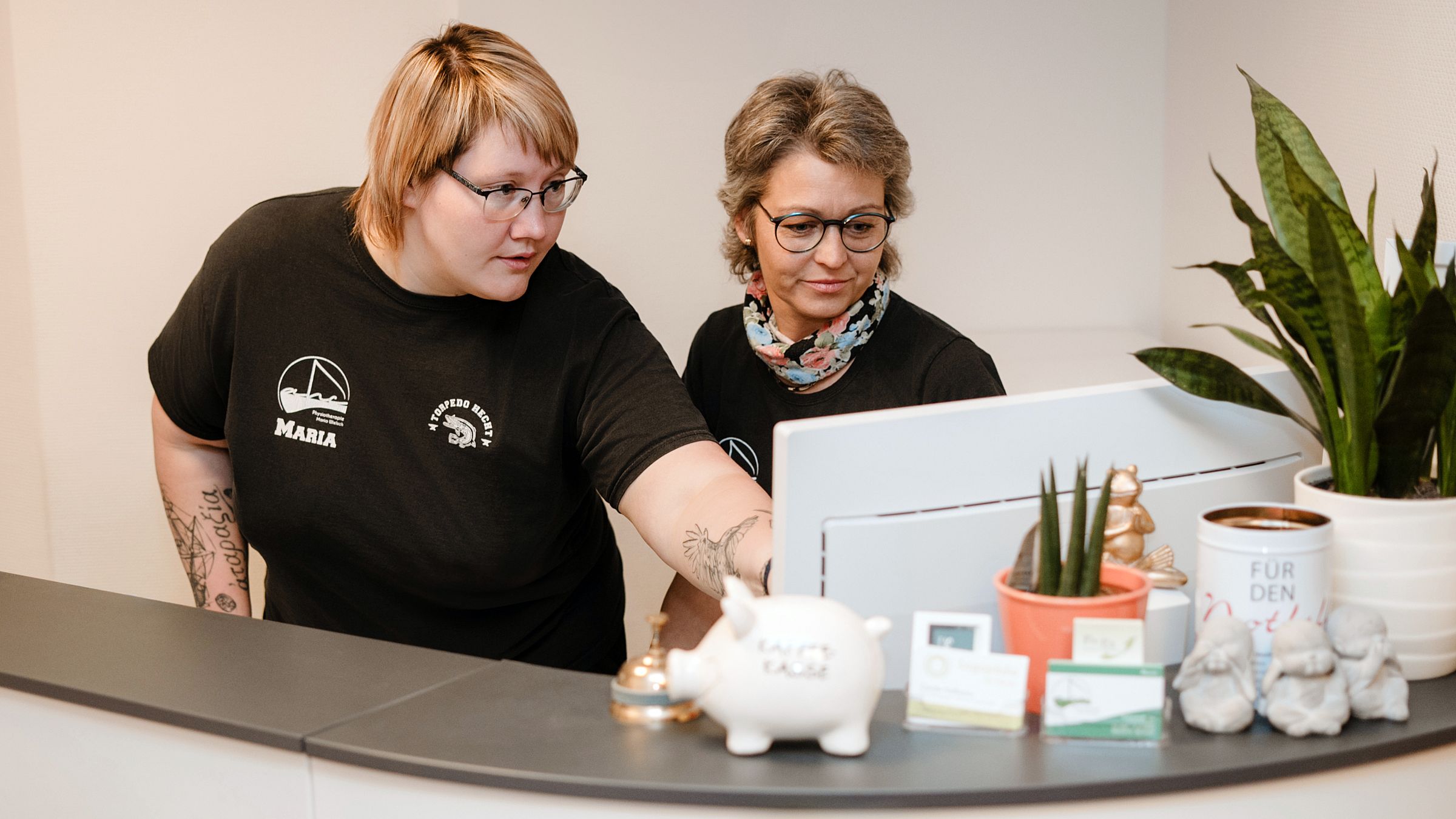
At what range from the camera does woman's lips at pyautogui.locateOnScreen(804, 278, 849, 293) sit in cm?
202

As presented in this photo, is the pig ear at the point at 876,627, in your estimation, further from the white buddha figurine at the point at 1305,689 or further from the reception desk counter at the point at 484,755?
the white buddha figurine at the point at 1305,689

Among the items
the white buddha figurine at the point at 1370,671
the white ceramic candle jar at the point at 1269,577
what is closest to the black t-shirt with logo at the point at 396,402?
the white ceramic candle jar at the point at 1269,577

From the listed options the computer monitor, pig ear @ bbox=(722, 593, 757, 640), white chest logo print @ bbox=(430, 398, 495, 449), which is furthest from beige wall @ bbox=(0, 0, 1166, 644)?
pig ear @ bbox=(722, 593, 757, 640)

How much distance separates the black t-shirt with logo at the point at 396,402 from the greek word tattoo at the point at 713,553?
0.25 m

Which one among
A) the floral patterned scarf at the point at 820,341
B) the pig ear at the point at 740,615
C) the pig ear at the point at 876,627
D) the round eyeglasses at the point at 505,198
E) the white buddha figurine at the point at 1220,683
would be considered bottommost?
the white buddha figurine at the point at 1220,683

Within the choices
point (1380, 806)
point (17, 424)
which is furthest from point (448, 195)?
point (17, 424)

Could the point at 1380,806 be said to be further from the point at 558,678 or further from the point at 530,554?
the point at 530,554

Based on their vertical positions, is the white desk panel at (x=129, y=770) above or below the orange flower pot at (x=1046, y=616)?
below

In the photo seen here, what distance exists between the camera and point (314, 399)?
1.82 m

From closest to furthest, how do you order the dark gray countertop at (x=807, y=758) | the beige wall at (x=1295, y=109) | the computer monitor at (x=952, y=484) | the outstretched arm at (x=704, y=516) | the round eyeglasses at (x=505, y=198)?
the dark gray countertop at (x=807, y=758), the computer monitor at (x=952, y=484), the outstretched arm at (x=704, y=516), the round eyeglasses at (x=505, y=198), the beige wall at (x=1295, y=109)

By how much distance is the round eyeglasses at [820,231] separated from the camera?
2021mm

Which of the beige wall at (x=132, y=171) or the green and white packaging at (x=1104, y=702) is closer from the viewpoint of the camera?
the green and white packaging at (x=1104, y=702)

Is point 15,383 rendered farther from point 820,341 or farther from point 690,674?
point 690,674

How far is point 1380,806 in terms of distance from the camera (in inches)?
38.7
